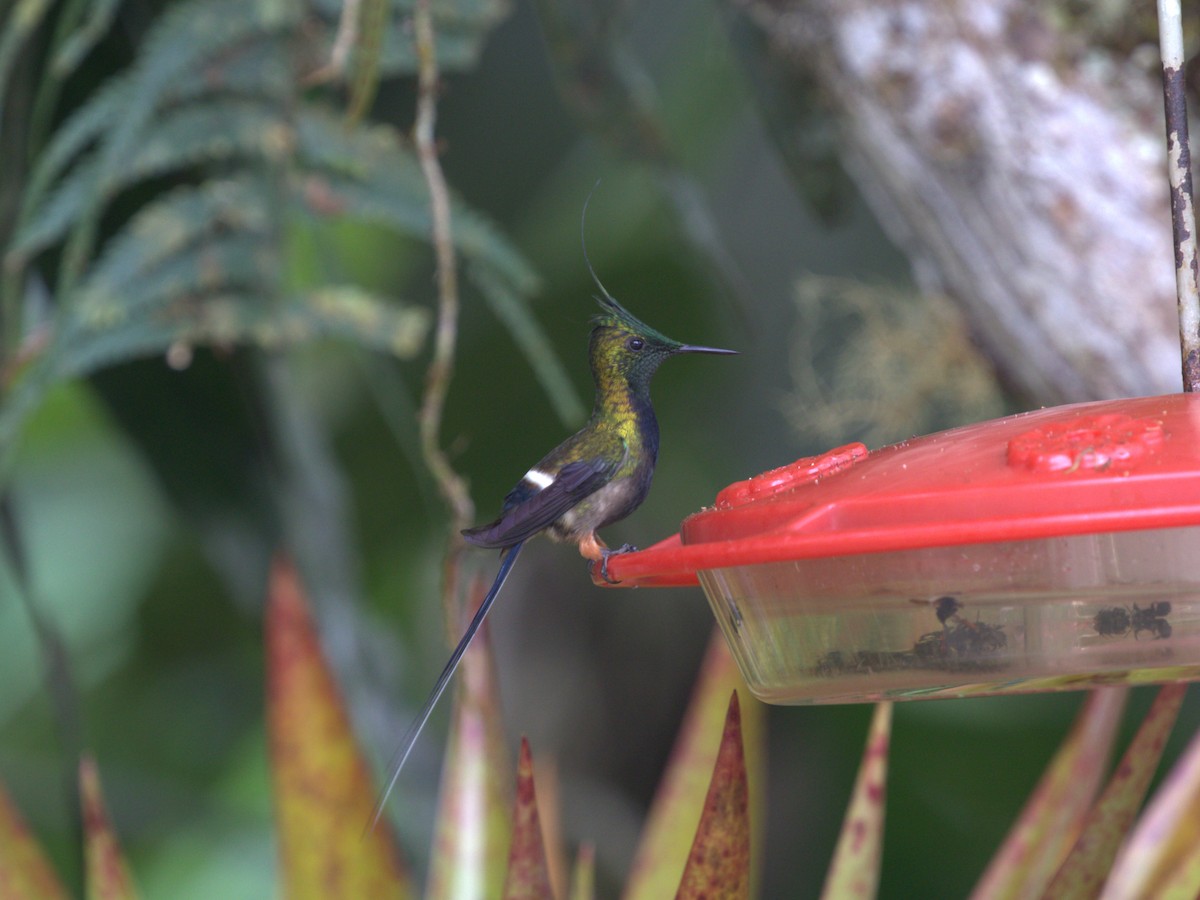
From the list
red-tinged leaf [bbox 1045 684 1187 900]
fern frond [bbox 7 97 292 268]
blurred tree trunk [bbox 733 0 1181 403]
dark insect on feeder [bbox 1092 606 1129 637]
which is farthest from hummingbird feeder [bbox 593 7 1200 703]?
fern frond [bbox 7 97 292 268]

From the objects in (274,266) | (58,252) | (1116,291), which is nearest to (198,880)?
(58,252)

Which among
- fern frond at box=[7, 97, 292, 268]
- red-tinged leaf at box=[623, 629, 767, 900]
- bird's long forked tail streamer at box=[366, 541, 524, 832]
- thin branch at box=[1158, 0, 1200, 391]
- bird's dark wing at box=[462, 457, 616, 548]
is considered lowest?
red-tinged leaf at box=[623, 629, 767, 900]

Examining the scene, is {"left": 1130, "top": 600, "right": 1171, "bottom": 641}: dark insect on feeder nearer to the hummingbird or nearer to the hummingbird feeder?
the hummingbird feeder

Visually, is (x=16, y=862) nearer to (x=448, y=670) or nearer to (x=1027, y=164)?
(x=448, y=670)

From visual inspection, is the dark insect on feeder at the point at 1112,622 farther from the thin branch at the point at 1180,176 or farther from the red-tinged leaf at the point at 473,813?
the red-tinged leaf at the point at 473,813

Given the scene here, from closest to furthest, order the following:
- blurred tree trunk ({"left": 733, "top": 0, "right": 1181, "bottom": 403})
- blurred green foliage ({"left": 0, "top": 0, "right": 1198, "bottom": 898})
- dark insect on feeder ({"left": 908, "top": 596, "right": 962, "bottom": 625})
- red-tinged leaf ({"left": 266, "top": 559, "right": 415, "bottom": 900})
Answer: dark insect on feeder ({"left": 908, "top": 596, "right": 962, "bottom": 625}), red-tinged leaf ({"left": 266, "top": 559, "right": 415, "bottom": 900}), blurred tree trunk ({"left": 733, "top": 0, "right": 1181, "bottom": 403}), blurred green foliage ({"left": 0, "top": 0, "right": 1198, "bottom": 898})

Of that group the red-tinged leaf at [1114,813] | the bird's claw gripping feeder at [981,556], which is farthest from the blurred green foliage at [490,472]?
the bird's claw gripping feeder at [981,556]
